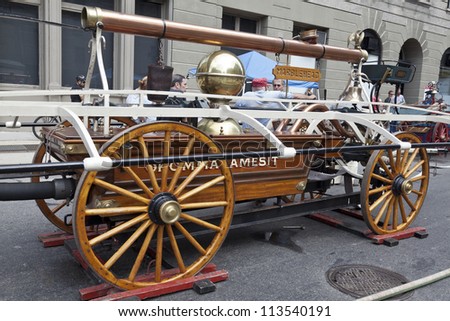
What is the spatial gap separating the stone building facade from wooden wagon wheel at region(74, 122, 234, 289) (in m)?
4.26

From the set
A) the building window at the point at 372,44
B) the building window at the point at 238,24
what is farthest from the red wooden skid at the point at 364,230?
the building window at the point at 372,44

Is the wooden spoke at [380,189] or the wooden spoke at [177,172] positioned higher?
the wooden spoke at [177,172]

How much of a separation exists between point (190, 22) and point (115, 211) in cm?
990

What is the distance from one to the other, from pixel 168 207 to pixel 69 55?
8.93 m

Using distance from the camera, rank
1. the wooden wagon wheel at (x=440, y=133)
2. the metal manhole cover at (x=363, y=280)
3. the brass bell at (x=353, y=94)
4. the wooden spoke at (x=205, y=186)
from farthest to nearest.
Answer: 1. the wooden wagon wheel at (x=440, y=133)
2. the brass bell at (x=353, y=94)
3. the metal manhole cover at (x=363, y=280)
4. the wooden spoke at (x=205, y=186)

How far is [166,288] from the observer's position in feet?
10.0

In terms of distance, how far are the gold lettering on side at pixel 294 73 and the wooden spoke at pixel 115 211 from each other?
1.86 meters

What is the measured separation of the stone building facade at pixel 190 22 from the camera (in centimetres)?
1009

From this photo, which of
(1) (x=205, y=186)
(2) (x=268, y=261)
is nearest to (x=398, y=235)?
(2) (x=268, y=261)

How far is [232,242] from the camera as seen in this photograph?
4234 millimetres

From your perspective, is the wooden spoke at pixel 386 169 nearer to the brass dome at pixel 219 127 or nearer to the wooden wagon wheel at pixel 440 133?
the brass dome at pixel 219 127

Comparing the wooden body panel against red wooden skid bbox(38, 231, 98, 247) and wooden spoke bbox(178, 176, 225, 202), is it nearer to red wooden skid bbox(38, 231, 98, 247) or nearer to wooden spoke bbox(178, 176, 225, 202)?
wooden spoke bbox(178, 176, 225, 202)

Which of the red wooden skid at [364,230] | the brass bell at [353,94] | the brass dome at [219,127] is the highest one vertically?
the brass bell at [353,94]

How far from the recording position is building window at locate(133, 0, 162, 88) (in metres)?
11.5
